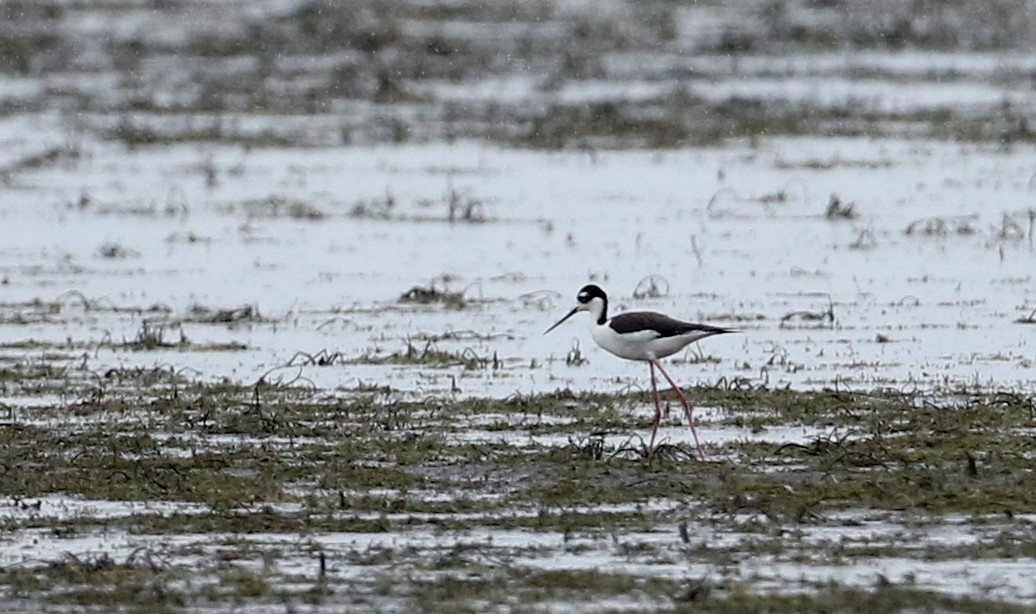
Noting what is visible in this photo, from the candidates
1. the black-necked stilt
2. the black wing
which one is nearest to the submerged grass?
the black-necked stilt

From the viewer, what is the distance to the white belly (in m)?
12.2

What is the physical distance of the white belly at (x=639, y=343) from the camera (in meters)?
12.2

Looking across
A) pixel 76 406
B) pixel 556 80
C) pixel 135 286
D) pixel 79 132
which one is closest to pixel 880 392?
pixel 76 406

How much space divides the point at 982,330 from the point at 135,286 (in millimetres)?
6564

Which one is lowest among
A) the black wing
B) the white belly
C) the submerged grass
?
the submerged grass

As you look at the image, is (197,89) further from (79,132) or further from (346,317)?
(346,317)

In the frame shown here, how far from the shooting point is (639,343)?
481 inches

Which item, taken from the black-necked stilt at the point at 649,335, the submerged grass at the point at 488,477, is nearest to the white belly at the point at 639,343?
the black-necked stilt at the point at 649,335

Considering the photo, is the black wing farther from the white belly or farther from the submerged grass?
the submerged grass

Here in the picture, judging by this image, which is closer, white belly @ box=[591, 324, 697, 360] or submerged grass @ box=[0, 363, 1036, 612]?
submerged grass @ box=[0, 363, 1036, 612]

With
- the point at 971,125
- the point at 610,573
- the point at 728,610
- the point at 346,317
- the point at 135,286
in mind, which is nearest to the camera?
the point at 728,610

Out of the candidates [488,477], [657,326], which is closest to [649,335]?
[657,326]

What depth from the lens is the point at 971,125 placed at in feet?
93.0

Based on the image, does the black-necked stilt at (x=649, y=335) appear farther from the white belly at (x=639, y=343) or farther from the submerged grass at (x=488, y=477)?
the submerged grass at (x=488, y=477)
